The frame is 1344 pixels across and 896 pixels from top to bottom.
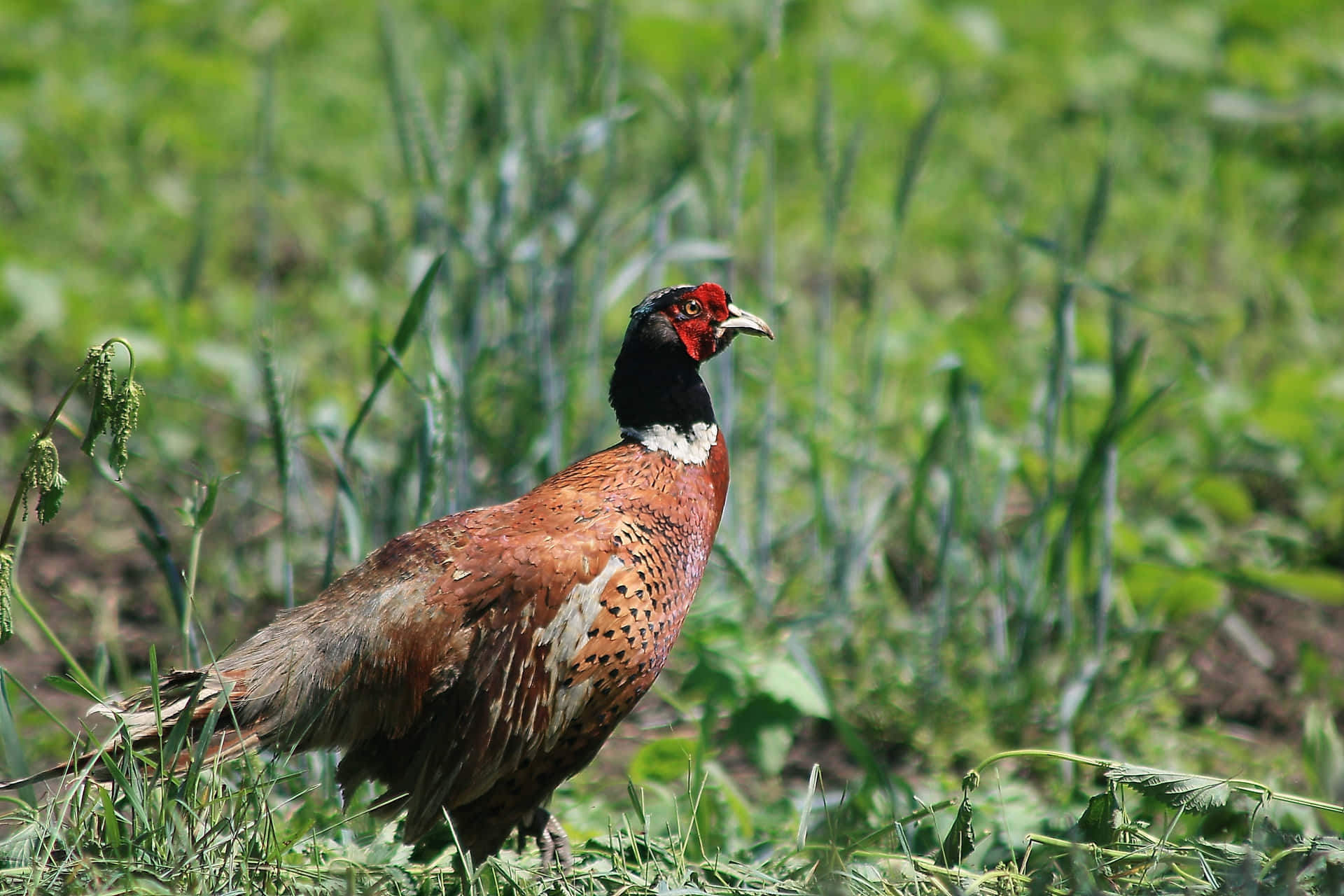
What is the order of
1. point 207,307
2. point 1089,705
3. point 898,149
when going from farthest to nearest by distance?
point 898,149 < point 207,307 < point 1089,705

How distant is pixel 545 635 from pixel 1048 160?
515 cm

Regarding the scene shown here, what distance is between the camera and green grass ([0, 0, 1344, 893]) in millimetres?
2771

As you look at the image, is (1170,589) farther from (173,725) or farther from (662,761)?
(173,725)

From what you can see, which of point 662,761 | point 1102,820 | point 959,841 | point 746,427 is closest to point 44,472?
point 662,761

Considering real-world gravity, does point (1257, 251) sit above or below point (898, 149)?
below

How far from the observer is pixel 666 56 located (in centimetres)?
686

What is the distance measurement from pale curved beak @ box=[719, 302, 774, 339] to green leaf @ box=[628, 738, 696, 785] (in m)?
0.97

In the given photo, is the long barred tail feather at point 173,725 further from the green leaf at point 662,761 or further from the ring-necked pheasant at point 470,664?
the green leaf at point 662,761

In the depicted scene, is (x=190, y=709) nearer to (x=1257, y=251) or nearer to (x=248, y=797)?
(x=248, y=797)

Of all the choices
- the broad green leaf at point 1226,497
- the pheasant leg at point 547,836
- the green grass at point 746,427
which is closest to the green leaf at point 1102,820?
the green grass at point 746,427

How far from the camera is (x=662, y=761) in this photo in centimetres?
323

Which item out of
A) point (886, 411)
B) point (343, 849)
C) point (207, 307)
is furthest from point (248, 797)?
point (207, 307)

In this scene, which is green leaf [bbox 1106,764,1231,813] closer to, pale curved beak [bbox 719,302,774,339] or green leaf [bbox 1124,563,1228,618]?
pale curved beak [bbox 719,302,774,339]

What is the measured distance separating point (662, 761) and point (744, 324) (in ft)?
3.52
